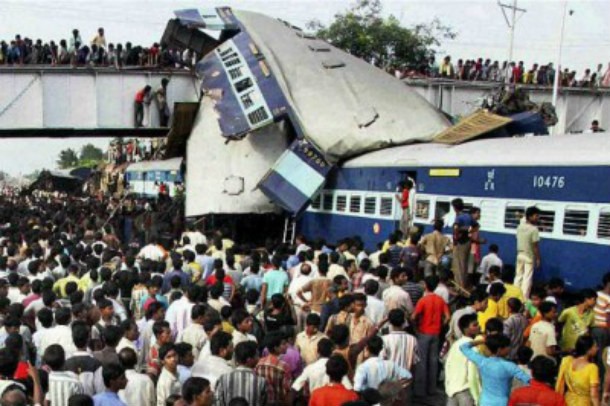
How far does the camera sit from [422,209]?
17094 millimetres

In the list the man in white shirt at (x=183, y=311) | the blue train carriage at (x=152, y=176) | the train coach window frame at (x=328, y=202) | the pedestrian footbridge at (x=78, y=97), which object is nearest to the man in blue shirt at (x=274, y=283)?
the man in white shirt at (x=183, y=311)

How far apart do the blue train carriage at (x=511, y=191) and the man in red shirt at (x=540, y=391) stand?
612 centimetres

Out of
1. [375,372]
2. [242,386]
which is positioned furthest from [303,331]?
[242,386]

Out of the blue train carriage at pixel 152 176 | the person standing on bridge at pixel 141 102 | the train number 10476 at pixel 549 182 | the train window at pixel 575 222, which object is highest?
the person standing on bridge at pixel 141 102

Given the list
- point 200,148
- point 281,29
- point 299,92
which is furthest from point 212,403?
point 281,29

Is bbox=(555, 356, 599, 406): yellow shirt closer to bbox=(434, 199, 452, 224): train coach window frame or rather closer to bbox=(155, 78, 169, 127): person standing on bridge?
bbox=(434, 199, 452, 224): train coach window frame

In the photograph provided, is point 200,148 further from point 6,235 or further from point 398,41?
point 398,41

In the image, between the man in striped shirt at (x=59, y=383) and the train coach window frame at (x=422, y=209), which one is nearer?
the man in striped shirt at (x=59, y=383)

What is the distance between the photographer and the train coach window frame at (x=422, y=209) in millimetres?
16859

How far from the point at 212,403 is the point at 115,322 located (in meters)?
3.01

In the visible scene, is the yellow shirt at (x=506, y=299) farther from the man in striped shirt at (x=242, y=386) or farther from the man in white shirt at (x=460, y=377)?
the man in striped shirt at (x=242, y=386)

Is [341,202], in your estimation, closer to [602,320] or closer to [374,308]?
[374,308]

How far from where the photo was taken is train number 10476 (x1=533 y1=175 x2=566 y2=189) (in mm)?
13109

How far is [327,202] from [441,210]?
19.5ft
